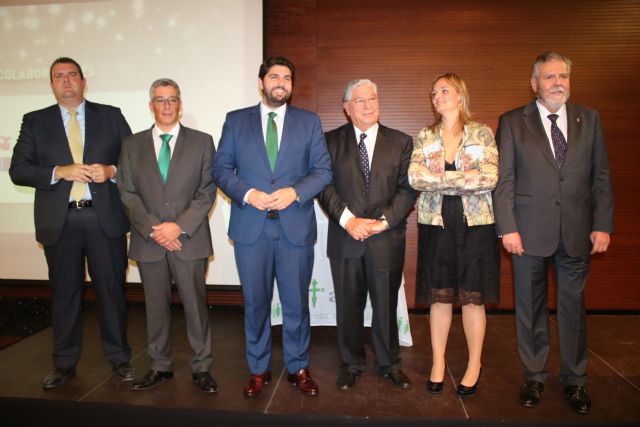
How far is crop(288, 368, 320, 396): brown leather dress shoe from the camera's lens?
270 cm

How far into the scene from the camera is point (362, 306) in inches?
113

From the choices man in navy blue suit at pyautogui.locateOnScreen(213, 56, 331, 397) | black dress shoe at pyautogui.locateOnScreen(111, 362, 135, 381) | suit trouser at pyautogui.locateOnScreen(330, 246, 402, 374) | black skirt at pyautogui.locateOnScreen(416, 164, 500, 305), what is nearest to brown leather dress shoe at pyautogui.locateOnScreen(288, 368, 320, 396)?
man in navy blue suit at pyautogui.locateOnScreen(213, 56, 331, 397)

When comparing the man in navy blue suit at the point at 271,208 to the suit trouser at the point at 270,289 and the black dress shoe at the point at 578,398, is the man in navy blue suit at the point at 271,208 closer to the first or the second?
the suit trouser at the point at 270,289

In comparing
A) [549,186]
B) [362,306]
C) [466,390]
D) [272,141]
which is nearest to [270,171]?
[272,141]

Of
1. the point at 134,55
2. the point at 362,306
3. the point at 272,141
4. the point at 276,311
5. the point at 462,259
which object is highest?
the point at 134,55

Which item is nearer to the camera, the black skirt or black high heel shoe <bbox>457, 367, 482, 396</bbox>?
the black skirt

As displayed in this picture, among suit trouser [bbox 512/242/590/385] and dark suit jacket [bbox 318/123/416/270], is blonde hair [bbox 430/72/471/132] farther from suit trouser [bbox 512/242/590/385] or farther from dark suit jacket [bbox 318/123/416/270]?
suit trouser [bbox 512/242/590/385]

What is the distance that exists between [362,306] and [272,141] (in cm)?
117

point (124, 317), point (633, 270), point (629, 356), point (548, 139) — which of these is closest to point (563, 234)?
point (548, 139)

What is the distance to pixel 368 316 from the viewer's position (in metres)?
3.67

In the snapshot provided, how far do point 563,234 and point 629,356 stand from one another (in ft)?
4.76

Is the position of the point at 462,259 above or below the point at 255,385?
above

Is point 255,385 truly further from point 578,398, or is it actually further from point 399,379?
point 578,398

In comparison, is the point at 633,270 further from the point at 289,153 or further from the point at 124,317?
the point at 124,317
